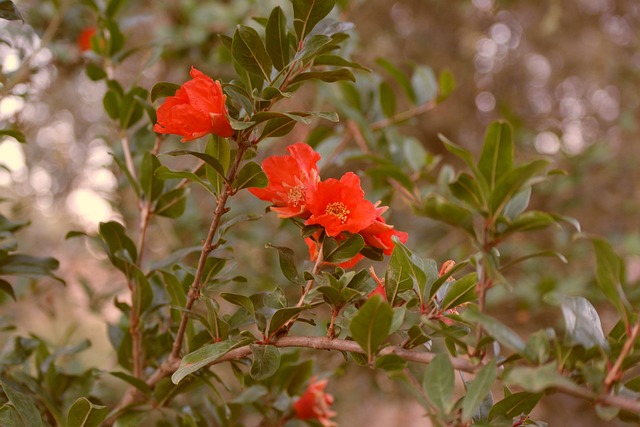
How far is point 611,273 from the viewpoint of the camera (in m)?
0.60

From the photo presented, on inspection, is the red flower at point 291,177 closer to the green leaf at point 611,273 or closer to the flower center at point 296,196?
the flower center at point 296,196

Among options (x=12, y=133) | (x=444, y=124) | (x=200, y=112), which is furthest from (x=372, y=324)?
(x=444, y=124)

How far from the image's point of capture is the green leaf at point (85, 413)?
2.38 ft

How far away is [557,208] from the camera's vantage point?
7.88ft

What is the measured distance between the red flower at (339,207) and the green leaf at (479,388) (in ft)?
0.72

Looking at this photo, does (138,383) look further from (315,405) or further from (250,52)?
(250,52)

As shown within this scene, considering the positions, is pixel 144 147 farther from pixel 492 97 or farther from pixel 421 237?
pixel 492 97

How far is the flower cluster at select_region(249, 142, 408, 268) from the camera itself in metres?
0.71

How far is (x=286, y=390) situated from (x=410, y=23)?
Answer: 108 inches

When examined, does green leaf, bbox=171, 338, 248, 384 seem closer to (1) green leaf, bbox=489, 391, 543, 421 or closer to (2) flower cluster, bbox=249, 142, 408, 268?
(2) flower cluster, bbox=249, 142, 408, 268

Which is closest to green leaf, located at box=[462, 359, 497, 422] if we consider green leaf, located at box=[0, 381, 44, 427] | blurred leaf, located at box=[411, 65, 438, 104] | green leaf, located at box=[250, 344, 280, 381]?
green leaf, located at box=[250, 344, 280, 381]

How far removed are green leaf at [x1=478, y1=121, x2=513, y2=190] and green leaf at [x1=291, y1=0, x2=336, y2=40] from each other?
10.6 inches

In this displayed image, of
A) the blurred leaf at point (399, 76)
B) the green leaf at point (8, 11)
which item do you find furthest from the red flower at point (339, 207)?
the blurred leaf at point (399, 76)

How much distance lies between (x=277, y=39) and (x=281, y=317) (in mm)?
359
